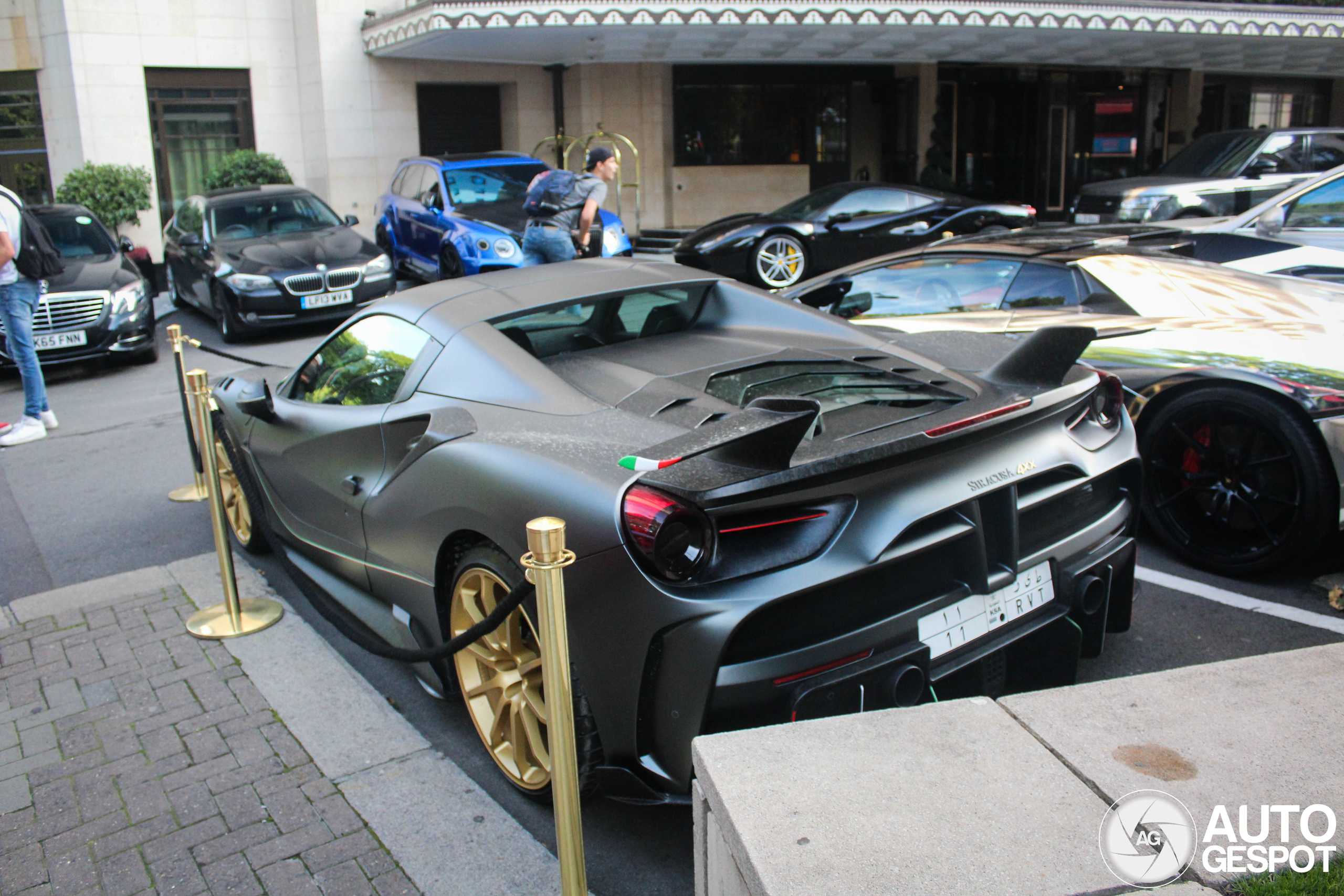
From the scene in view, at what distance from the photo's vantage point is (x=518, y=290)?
373 cm

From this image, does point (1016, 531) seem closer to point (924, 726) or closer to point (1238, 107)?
point (924, 726)

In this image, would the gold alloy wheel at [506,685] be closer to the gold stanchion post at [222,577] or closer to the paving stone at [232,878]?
the paving stone at [232,878]

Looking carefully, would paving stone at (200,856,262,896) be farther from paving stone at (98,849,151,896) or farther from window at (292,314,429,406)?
window at (292,314,429,406)

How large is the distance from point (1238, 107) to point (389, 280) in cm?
2420

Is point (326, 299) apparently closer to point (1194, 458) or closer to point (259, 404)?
point (259, 404)

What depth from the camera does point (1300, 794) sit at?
7.12 feet

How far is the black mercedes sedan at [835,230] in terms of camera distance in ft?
41.4

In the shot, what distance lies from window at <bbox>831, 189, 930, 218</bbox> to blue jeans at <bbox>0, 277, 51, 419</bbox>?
348 inches

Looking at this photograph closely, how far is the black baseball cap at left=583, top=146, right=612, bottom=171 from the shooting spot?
8352mm

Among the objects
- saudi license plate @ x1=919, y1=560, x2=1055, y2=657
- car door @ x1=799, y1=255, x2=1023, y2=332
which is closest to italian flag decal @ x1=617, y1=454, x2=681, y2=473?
saudi license plate @ x1=919, y1=560, x2=1055, y2=657

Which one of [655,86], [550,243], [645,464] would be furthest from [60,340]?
[655,86]

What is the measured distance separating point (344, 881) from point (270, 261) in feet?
30.9

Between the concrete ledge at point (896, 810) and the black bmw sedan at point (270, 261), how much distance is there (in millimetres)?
9487

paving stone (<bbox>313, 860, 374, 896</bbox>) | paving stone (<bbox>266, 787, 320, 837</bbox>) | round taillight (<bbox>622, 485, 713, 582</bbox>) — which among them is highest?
round taillight (<bbox>622, 485, 713, 582</bbox>)
